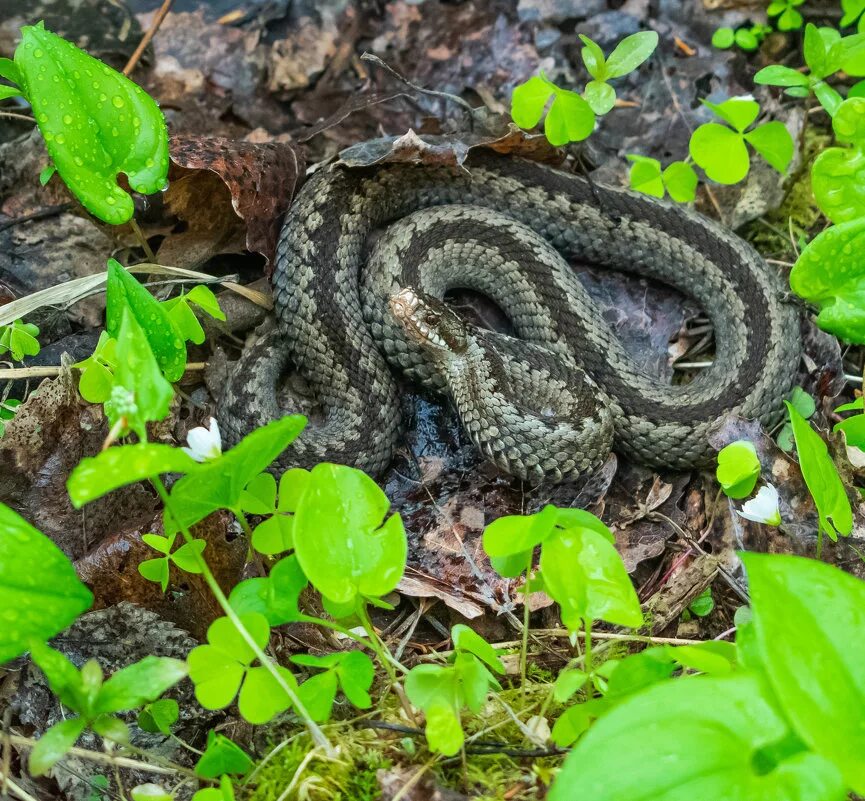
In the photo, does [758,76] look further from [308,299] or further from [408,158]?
[308,299]

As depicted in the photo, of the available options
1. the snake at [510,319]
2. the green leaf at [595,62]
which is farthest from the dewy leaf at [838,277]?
the green leaf at [595,62]

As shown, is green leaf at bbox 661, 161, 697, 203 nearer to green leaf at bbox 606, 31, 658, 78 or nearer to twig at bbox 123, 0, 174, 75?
green leaf at bbox 606, 31, 658, 78

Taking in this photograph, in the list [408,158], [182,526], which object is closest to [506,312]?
[408,158]

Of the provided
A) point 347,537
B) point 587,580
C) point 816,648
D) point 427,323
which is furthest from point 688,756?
point 427,323

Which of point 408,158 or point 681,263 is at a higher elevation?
point 408,158

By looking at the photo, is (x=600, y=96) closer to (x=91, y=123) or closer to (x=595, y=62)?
(x=595, y=62)

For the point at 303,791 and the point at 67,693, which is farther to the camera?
the point at 303,791
